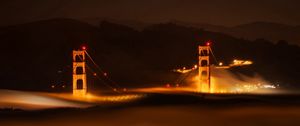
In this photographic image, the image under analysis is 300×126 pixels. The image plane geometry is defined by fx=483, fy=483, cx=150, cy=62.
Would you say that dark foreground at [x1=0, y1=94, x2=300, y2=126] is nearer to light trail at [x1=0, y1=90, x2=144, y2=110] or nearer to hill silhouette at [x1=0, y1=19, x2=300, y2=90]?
light trail at [x1=0, y1=90, x2=144, y2=110]

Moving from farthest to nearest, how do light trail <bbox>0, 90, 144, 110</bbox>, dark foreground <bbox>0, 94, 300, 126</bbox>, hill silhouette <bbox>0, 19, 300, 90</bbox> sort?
hill silhouette <bbox>0, 19, 300, 90</bbox> → light trail <bbox>0, 90, 144, 110</bbox> → dark foreground <bbox>0, 94, 300, 126</bbox>

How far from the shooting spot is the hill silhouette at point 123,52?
6600 cm

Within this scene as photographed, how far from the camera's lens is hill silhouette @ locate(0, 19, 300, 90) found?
66000mm

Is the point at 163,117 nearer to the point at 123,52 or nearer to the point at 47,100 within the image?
the point at 47,100

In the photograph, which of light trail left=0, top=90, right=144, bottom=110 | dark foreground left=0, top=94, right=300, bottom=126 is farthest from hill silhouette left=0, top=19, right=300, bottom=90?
dark foreground left=0, top=94, right=300, bottom=126

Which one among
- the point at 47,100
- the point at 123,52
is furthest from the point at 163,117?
the point at 123,52

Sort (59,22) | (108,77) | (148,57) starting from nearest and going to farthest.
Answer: (108,77) → (148,57) → (59,22)

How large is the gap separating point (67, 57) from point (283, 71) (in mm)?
32349

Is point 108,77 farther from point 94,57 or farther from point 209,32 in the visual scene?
point 209,32

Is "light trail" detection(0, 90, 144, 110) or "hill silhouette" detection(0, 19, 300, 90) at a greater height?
"hill silhouette" detection(0, 19, 300, 90)

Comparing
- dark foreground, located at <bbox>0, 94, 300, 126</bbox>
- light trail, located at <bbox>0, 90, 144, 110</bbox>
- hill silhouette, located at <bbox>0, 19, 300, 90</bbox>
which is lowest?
dark foreground, located at <bbox>0, 94, 300, 126</bbox>

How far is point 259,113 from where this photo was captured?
25547 millimetres

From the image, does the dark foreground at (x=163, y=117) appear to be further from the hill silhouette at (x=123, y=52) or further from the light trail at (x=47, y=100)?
the hill silhouette at (x=123, y=52)

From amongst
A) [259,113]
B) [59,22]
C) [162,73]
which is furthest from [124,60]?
[259,113]
